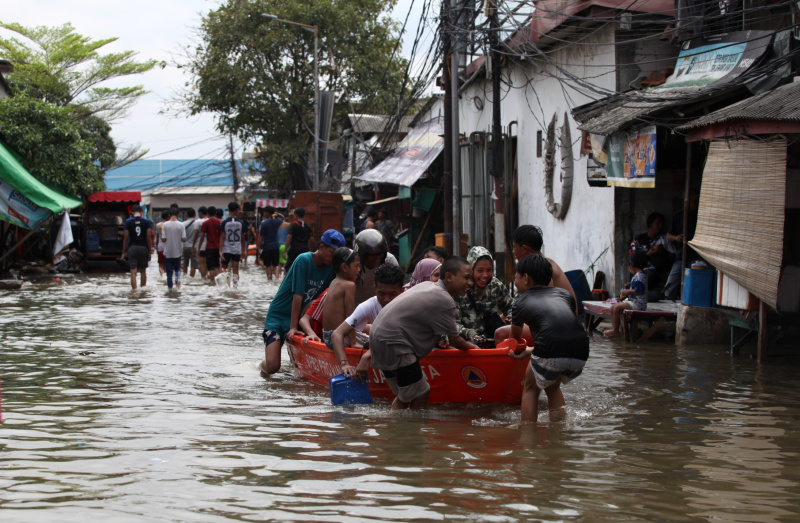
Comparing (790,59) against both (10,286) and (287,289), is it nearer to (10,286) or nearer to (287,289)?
(287,289)

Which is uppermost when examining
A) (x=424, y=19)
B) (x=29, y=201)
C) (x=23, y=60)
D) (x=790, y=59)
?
(x=23, y=60)

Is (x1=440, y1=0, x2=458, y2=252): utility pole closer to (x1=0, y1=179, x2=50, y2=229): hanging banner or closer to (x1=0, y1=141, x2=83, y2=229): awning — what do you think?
(x1=0, y1=141, x2=83, y2=229): awning

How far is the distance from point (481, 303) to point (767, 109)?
12.7 feet

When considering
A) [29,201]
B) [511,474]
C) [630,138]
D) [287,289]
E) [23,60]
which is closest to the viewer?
[511,474]

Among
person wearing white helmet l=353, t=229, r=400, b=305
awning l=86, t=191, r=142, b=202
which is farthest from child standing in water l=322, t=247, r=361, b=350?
awning l=86, t=191, r=142, b=202

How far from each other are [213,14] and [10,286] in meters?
20.6

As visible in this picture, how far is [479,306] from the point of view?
26.0 ft

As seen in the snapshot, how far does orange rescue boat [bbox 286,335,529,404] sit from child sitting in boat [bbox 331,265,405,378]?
166 mm

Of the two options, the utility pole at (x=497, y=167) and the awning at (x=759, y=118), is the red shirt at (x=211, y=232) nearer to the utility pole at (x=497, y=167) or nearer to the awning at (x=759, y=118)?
the utility pole at (x=497, y=167)

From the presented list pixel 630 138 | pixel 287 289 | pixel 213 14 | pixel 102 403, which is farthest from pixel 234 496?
pixel 213 14

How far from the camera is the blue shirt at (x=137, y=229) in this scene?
18.0 metres

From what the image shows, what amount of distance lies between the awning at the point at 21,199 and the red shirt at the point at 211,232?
3144 millimetres

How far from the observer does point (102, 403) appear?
7.31 m

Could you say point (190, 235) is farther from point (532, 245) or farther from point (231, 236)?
point (532, 245)
